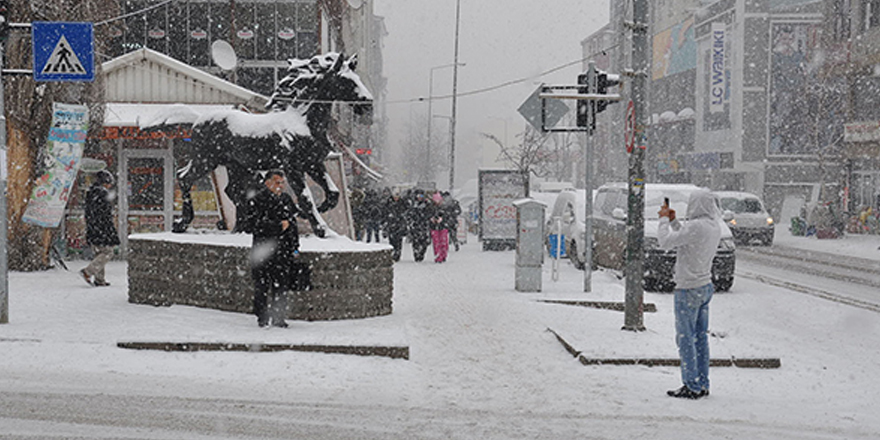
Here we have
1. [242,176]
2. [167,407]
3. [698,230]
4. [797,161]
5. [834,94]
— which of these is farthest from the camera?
[797,161]

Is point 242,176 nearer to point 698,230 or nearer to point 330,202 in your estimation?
point 330,202

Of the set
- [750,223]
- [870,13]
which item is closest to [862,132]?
[870,13]

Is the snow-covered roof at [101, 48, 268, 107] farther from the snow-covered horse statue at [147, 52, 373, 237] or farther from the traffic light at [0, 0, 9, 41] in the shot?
the traffic light at [0, 0, 9, 41]

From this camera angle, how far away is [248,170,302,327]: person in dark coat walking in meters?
9.06

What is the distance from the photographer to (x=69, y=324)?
9367 mm

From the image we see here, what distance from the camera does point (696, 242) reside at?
6.97 meters

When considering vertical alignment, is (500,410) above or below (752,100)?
below

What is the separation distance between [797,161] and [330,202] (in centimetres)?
4265

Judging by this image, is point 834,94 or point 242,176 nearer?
point 242,176

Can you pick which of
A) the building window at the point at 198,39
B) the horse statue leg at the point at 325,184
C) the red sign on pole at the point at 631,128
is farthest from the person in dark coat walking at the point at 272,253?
the building window at the point at 198,39

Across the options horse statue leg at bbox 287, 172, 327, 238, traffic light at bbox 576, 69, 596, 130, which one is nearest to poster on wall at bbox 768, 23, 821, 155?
traffic light at bbox 576, 69, 596, 130

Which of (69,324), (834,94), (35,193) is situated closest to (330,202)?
(69,324)

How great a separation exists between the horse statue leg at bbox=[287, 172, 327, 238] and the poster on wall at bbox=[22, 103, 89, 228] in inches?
243

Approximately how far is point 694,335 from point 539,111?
6.95m
